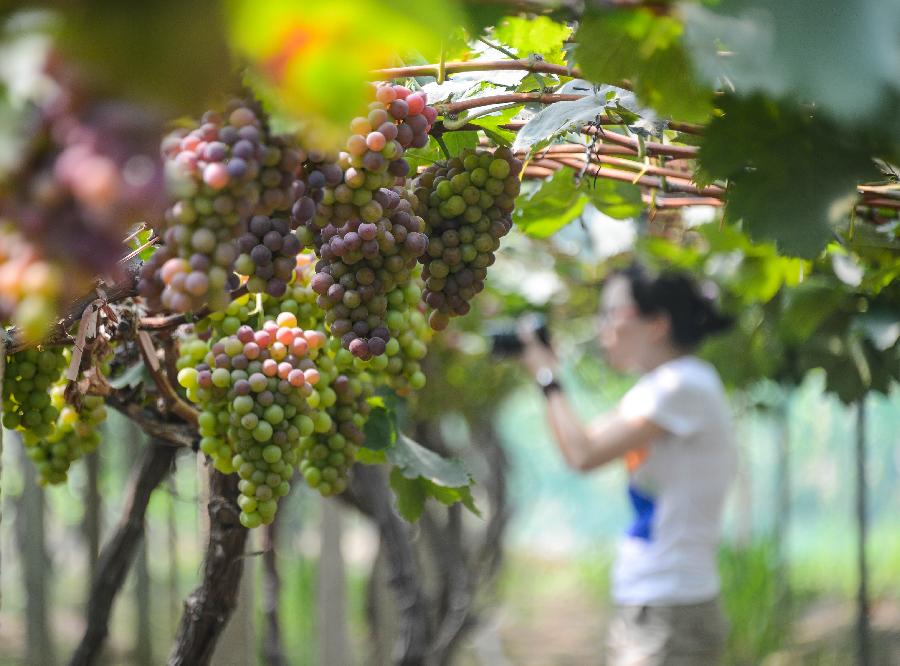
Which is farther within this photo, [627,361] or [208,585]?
[627,361]

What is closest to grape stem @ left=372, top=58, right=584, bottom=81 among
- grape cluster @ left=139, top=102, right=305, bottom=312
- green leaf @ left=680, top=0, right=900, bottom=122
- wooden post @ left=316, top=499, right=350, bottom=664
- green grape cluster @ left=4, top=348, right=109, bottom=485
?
grape cluster @ left=139, top=102, right=305, bottom=312

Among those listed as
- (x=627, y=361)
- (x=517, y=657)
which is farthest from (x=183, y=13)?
(x=517, y=657)

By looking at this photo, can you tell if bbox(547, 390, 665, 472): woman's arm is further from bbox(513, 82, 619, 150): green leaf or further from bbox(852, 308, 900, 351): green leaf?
bbox(513, 82, 619, 150): green leaf

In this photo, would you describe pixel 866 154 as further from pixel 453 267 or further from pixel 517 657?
pixel 517 657

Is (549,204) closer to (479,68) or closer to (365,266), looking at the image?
(479,68)

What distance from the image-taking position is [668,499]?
101 inches

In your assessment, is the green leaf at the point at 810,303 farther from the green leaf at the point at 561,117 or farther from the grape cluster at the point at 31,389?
the grape cluster at the point at 31,389

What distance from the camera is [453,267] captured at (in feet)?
3.16

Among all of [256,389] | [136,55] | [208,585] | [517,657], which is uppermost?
[136,55]

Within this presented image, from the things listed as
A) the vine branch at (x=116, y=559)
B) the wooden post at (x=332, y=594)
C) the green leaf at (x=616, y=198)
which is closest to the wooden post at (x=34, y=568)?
the wooden post at (x=332, y=594)

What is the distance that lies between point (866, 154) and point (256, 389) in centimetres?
63

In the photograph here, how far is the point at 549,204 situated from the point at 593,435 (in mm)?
1358

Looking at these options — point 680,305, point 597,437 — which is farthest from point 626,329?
point 597,437

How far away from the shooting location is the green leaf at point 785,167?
2.30 feet
